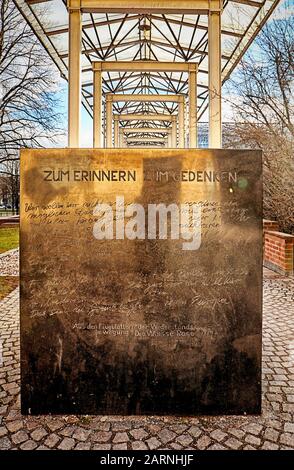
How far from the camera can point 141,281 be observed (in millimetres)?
3285

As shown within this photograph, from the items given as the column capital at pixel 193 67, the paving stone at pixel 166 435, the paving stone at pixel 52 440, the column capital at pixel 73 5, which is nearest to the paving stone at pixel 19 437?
the paving stone at pixel 52 440

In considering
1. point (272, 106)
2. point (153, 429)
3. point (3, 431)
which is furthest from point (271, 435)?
point (272, 106)

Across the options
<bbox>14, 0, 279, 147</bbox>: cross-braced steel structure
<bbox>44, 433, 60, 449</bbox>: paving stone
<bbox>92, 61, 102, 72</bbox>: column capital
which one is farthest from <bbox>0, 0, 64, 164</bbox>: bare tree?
<bbox>44, 433, 60, 449</bbox>: paving stone

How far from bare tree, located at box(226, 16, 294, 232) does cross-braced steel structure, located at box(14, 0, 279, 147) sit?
1.32 meters

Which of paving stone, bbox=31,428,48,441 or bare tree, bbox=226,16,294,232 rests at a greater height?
bare tree, bbox=226,16,294,232

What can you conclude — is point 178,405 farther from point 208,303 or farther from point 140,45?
point 140,45

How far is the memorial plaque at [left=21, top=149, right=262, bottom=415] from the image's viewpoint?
10.6 ft

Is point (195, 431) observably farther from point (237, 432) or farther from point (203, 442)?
point (237, 432)

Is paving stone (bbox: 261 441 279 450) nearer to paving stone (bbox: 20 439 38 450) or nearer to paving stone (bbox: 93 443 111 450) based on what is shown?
paving stone (bbox: 93 443 111 450)

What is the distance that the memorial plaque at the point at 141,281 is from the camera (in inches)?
127

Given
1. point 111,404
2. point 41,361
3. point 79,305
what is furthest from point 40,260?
point 111,404

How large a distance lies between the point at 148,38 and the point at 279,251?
245 inches

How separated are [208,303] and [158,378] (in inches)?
33.1
